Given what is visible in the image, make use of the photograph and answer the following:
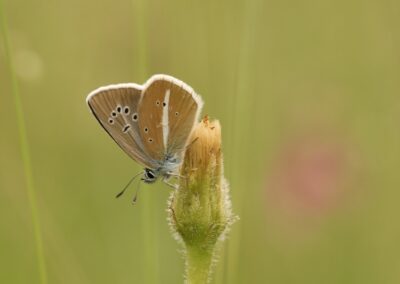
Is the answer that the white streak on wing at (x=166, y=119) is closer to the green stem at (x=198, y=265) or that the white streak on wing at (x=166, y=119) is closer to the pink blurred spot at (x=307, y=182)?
the green stem at (x=198, y=265)

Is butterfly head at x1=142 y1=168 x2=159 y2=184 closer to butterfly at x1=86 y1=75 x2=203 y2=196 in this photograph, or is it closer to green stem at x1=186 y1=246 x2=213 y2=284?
butterfly at x1=86 y1=75 x2=203 y2=196

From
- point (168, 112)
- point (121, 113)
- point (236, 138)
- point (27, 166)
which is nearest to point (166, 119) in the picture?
point (168, 112)

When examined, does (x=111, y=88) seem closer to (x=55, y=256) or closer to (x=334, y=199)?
(x=55, y=256)

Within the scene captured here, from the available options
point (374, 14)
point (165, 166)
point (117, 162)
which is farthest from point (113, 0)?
point (165, 166)

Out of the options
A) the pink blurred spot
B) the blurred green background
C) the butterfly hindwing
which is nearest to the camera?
the butterfly hindwing

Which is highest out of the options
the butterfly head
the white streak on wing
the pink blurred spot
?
the white streak on wing

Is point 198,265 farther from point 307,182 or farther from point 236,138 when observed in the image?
point 307,182

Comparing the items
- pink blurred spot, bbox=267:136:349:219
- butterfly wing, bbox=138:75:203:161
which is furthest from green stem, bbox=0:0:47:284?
pink blurred spot, bbox=267:136:349:219

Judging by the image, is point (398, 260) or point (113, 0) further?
point (113, 0)
